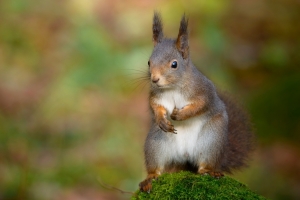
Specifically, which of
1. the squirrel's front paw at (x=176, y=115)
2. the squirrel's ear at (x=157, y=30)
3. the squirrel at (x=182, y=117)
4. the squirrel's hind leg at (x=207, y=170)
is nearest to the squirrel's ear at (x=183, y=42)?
the squirrel at (x=182, y=117)

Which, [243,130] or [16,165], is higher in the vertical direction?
[243,130]

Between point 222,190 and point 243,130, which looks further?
point 243,130

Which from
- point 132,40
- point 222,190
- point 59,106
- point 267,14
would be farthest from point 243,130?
point 267,14

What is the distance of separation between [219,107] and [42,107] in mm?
3033

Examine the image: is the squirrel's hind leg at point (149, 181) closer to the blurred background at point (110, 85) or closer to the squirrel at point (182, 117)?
the squirrel at point (182, 117)

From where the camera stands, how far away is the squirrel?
→ 3.35m

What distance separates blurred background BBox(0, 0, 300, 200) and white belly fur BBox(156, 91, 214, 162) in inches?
58.5

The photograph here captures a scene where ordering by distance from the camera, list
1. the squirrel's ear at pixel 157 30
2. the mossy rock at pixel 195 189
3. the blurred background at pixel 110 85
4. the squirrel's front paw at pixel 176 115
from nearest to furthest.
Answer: the mossy rock at pixel 195 189 → the squirrel's front paw at pixel 176 115 → the squirrel's ear at pixel 157 30 → the blurred background at pixel 110 85

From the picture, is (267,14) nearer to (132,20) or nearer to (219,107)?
(132,20)

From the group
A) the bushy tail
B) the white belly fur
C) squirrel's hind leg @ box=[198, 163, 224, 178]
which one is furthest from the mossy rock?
the bushy tail

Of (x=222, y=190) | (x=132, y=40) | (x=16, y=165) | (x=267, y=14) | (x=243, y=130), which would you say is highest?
(x=267, y=14)

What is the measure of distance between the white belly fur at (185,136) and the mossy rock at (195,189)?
0.83ft

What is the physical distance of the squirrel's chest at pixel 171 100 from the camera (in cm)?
340

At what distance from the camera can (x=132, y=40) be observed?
677 cm
